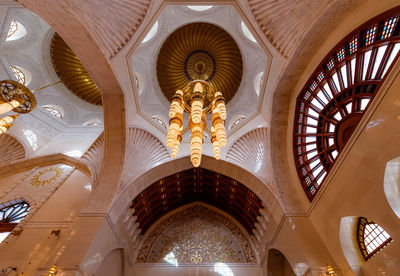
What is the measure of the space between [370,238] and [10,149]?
1358 centimetres

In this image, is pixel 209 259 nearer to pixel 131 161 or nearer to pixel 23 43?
pixel 131 161

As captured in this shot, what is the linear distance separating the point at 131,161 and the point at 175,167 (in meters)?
1.70

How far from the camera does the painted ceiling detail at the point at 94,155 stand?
8.34 meters

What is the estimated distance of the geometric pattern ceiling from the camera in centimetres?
819

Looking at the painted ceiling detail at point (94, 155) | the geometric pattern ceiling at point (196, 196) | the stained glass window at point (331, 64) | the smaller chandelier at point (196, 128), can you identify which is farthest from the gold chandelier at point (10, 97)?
the stained glass window at point (331, 64)

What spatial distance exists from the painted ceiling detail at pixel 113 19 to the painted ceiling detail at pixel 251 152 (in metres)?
5.25

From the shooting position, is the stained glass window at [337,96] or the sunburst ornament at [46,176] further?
the sunburst ornament at [46,176]

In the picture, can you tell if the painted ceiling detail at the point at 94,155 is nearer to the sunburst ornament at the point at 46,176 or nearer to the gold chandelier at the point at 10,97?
the sunburst ornament at the point at 46,176

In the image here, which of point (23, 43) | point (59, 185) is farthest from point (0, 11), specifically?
point (59, 185)

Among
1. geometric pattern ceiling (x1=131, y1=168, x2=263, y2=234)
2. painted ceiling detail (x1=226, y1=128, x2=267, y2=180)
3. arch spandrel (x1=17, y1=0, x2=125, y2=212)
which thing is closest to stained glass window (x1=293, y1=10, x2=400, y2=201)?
painted ceiling detail (x1=226, y1=128, x2=267, y2=180)

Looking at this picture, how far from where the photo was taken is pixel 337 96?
17.6ft

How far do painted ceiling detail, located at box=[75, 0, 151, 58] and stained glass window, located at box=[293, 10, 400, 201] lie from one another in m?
5.20

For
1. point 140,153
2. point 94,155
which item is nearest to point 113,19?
point 140,153

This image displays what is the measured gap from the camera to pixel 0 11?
21.5 ft
